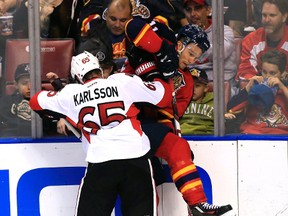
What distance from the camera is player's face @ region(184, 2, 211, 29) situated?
197 inches

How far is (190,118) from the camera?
16.5 ft

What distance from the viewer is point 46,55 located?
5043mm

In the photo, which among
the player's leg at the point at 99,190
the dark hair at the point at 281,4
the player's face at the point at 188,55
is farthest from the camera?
the player's face at the point at 188,55

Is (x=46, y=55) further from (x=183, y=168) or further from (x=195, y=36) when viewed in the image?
(x=183, y=168)

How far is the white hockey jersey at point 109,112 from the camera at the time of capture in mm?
4633

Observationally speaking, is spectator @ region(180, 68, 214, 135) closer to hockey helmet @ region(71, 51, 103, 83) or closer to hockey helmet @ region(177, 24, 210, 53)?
hockey helmet @ region(177, 24, 210, 53)

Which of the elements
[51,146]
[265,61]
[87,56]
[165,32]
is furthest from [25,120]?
[265,61]

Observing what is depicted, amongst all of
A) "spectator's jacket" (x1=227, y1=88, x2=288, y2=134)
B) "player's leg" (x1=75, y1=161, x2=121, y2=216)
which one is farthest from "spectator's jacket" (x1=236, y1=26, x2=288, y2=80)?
"player's leg" (x1=75, y1=161, x2=121, y2=216)

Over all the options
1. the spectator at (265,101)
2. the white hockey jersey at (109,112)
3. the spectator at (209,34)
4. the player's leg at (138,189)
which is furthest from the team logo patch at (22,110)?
the spectator at (265,101)

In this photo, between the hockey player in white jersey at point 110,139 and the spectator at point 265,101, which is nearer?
the hockey player in white jersey at point 110,139

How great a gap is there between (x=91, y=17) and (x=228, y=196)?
1199 mm

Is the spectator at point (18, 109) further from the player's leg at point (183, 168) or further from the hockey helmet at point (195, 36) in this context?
the hockey helmet at point (195, 36)

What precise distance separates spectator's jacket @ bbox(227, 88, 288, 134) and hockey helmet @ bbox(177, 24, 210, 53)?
323 mm

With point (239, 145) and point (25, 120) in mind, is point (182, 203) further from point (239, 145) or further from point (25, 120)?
point (25, 120)
